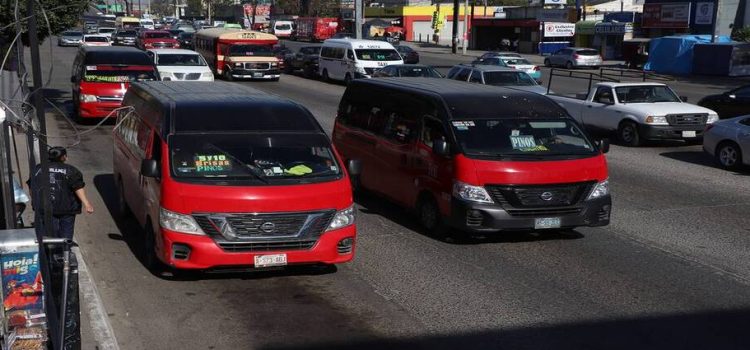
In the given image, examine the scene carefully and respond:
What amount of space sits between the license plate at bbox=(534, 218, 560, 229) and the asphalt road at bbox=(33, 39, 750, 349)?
12.7 inches

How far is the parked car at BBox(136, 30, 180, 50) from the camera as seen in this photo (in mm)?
51691

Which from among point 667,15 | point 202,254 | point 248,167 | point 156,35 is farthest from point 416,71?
point 667,15

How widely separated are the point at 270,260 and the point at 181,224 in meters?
0.97

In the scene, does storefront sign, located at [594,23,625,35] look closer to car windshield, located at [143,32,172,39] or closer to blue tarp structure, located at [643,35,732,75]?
blue tarp structure, located at [643,35,732,75]

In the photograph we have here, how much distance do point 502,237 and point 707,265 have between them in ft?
8.61

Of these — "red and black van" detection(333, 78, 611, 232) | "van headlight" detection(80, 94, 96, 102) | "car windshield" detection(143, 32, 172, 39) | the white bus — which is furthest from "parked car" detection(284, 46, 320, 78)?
"red and black van" detection(333, 78, 611, 232)

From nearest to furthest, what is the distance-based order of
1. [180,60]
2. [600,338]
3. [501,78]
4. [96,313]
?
[600,338] < [96,313] < [501,78] < [180,60]

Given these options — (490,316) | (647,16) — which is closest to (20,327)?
(490,316)

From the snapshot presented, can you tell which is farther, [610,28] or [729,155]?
[610,28]

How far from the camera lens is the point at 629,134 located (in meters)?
20.8

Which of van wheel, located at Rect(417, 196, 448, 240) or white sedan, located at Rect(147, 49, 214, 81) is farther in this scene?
white sedan, located at Rect(147, 49, 214, 81)

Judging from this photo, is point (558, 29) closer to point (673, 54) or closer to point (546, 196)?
point (673, 54)

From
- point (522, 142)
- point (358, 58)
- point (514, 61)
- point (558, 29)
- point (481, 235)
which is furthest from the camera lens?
point (558, 29)

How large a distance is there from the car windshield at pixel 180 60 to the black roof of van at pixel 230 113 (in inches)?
739
